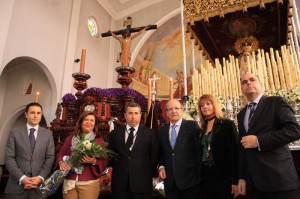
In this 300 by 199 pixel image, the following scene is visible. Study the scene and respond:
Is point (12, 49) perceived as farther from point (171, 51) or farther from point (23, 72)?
point (171, 51)

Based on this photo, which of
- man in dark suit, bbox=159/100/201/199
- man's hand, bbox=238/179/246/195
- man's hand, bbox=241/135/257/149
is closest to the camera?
man's hand, bbox=241/135/257/149

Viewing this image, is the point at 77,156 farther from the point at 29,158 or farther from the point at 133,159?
the point at 29,158

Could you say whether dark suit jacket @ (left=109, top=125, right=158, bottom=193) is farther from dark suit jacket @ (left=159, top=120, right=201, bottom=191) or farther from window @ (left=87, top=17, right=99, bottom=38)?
window @ (left=87, top=17, right=99, bottom=38)

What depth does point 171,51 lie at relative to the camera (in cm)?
1200

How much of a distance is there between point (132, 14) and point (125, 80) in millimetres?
9630

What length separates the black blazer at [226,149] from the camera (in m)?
2.25

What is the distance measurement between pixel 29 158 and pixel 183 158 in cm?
168

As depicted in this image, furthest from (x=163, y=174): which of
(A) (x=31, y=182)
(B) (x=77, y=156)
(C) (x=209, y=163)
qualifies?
(A) (x=31, y=182)

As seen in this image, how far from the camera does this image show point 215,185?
2229mm

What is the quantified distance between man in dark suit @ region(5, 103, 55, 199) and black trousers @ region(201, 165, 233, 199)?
1.71m

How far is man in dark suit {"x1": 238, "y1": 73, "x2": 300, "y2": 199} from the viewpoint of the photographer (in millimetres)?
1767

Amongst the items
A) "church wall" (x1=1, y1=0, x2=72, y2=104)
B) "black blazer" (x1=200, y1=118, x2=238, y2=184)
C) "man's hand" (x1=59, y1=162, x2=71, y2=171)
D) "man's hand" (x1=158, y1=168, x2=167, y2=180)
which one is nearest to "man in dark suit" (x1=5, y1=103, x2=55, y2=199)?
"man's hand" (x1=59, y1=162, x2=71, y2=171)

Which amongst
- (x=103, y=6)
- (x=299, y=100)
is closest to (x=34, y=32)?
(x=103, y=6)

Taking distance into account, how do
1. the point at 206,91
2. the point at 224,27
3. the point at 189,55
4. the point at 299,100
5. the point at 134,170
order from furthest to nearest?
the point at 189,55, the point at 224,27, the point at 206,91, the point at 299,100, the point at 134,170
